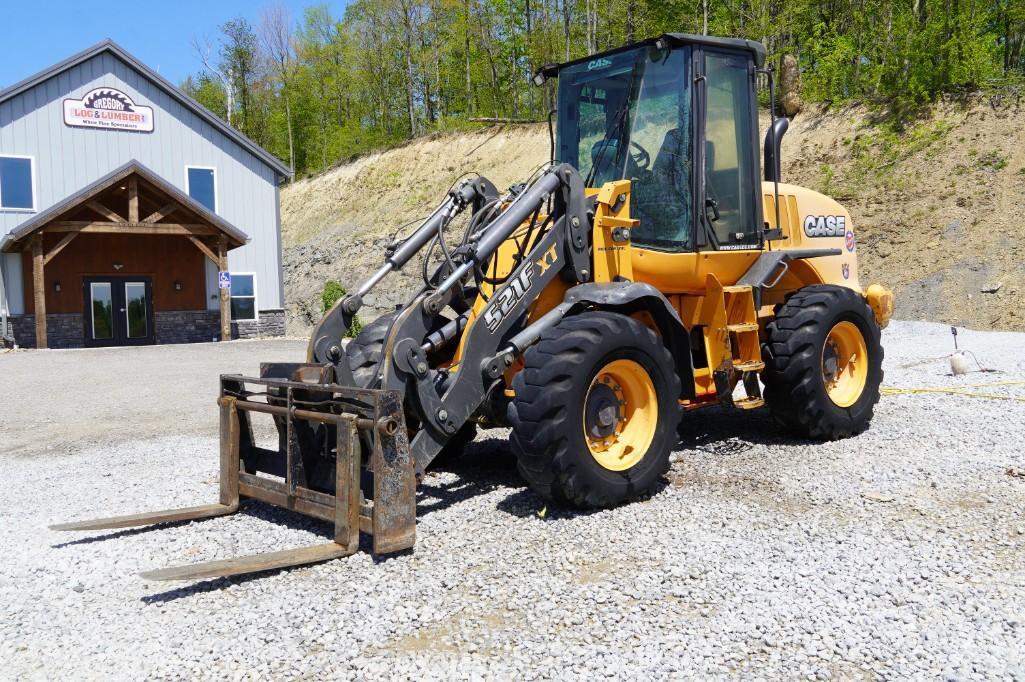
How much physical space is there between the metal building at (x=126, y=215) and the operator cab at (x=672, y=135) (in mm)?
19544

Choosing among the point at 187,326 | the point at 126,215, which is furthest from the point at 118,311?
the point at 126,215

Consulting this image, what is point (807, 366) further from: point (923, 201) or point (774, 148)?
point (923, 201)

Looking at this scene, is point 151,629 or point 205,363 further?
point 205,363

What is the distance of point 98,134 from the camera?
81.4 feet

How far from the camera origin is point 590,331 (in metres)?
5.38

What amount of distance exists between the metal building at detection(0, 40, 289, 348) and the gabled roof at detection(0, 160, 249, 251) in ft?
0.12

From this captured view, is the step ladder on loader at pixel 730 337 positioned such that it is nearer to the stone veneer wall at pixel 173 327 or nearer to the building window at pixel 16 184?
the stone veneer wall at pixel 173 327

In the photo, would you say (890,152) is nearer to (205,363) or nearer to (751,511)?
(205,363)

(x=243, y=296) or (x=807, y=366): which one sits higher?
(x=243, y=296)

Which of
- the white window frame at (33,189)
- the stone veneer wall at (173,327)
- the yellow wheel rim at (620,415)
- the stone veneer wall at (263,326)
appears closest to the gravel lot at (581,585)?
the yellow wheel rim at (620,415)

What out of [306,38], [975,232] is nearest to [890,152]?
[975,232]

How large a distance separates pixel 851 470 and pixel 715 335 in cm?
142

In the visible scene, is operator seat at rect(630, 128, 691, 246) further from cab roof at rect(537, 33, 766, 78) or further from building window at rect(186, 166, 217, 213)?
building window at rect(186, 166, 217, 213)

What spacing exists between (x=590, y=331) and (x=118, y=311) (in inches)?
913
